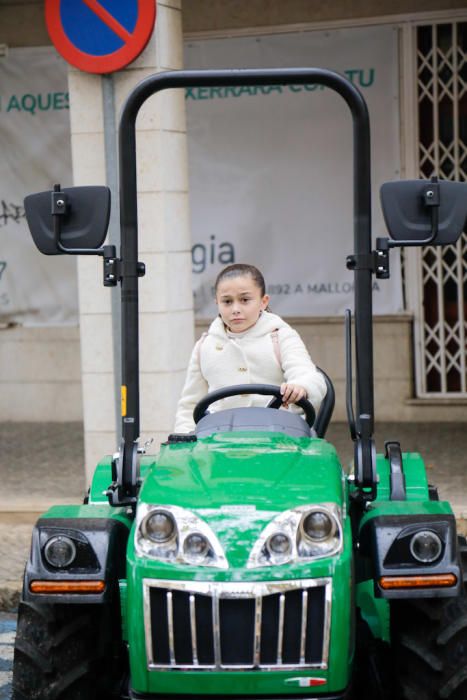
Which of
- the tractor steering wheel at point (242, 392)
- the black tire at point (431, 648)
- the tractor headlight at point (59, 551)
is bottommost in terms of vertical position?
the black tire at point (431, 648)

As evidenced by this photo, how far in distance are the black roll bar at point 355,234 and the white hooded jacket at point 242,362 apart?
69 cm

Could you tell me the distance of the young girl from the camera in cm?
511

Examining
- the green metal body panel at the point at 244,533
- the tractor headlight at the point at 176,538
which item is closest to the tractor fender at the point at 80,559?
the green metal body panel at the point at 244,533

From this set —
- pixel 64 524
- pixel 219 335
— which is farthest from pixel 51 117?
pixel 64 524

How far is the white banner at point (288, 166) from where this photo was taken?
10766 millimetres

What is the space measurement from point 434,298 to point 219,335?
6134mm

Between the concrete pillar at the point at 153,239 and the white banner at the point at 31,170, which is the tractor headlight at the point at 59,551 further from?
the white banner at the point at 31,170

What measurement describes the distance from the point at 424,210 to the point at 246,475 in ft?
3.36

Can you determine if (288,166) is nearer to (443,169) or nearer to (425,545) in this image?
(443,169)

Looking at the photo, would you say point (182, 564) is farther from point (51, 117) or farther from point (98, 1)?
point (51, 117)

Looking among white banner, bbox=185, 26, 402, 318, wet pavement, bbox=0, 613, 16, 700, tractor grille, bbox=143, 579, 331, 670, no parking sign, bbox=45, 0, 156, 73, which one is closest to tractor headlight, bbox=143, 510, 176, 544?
tractor grille, bbox=143, 579, 331, 670

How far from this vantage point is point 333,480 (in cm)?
400

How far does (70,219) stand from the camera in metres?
4.28

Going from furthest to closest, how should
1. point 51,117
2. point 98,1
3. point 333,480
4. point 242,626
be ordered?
point 51,117, point 98,1, point 333,480, point 242,626
